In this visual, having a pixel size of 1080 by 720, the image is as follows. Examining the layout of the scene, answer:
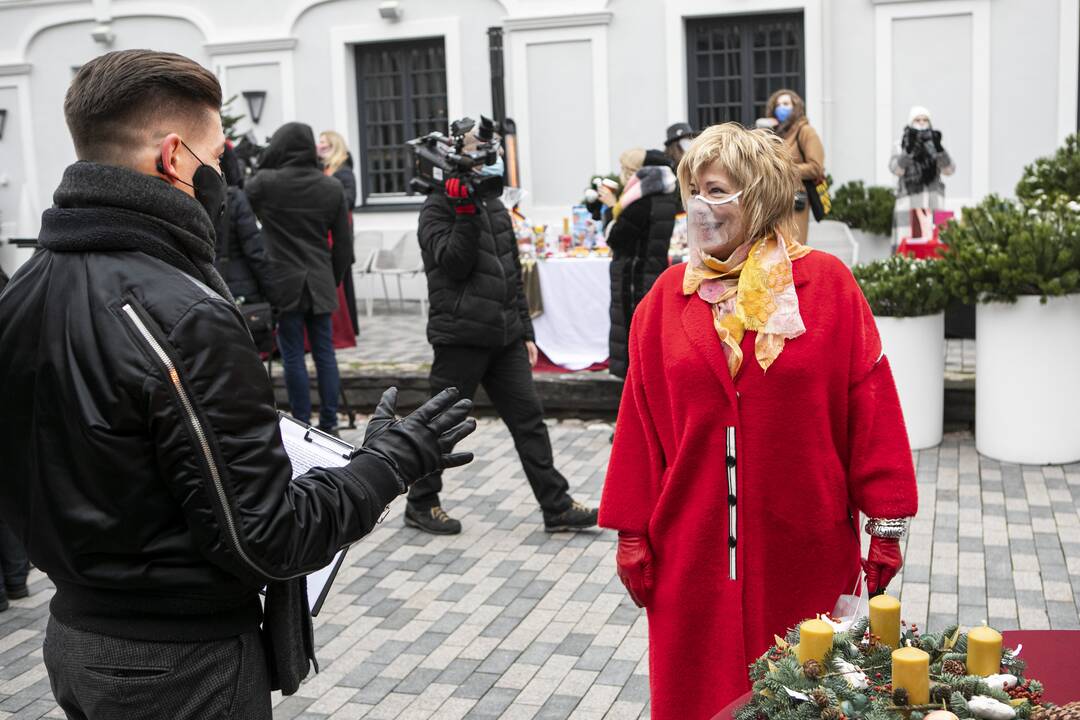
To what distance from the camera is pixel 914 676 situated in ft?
6.27

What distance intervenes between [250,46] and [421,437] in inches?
564

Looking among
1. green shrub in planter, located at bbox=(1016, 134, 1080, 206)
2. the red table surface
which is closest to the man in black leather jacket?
the red table surface

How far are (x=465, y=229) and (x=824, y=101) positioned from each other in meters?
8.77

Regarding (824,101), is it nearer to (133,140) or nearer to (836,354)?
(836,354)

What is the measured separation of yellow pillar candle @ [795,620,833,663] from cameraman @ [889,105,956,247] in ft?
32.2

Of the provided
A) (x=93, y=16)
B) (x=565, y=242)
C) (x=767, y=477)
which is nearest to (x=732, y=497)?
(x=767, y=477)

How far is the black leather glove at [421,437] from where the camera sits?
2.24 metres

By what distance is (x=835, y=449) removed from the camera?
297 centimetres

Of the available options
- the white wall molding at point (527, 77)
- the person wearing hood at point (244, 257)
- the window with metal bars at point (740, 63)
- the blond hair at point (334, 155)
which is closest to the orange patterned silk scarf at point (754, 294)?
the person wearing hood at point (244, 257)

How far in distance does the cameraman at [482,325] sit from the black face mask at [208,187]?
3290mm

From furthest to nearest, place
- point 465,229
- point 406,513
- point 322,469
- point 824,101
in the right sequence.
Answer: point 824,101, point 406,513, point 465,229, point 322,469

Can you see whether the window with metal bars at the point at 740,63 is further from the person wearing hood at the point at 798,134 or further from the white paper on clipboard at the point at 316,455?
the white paper on clipboard at the point at 316,455

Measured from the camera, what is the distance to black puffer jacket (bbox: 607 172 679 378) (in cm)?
718

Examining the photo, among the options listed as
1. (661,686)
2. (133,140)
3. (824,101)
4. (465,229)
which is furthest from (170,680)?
(824,101)
